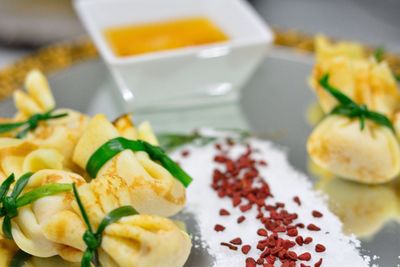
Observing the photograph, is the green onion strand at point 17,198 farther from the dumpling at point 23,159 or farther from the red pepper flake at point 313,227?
the red pepper flake at point 313,227

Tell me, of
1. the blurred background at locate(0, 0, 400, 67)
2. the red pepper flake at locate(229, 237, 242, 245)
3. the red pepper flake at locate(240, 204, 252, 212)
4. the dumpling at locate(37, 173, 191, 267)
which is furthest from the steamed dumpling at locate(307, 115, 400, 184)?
the blurred background at locate(0, 0, 400, 67)

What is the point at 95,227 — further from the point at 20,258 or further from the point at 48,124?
the point at 48,124

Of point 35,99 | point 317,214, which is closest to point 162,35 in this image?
point 35,99

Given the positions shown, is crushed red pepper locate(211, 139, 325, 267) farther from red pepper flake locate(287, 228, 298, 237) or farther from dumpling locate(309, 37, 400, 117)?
dumpling locate(309, 37, 400, 117)

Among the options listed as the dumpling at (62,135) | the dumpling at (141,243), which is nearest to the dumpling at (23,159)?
the dumpling at (62,135)

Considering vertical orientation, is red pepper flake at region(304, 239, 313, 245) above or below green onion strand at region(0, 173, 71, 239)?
below

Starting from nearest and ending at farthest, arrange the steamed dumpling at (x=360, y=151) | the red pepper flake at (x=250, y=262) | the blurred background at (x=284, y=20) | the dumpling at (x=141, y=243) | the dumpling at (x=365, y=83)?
1. the dumpling at (x=141, y=243)
2. the red pepper flake at (x=250, y=262)
3. the steamed dumpling at (x=360, y=151)
4. the dumpling at (x=365, y=83)
5. the blurred background at (x=284, y=20)
